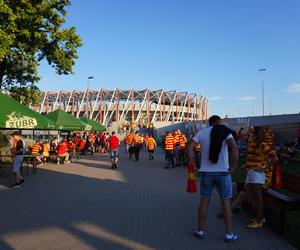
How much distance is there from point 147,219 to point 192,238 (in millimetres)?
1625

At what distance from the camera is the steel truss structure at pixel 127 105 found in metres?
104

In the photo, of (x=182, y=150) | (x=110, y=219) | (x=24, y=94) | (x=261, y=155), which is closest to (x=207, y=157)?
(x=261, y=155)

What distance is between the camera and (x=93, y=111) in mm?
106125

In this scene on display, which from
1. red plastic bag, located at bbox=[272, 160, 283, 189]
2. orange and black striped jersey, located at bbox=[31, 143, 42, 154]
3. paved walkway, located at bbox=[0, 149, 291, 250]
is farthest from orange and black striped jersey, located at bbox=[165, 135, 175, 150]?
red plastic bag, located at bbox=[272, 160, 283, 189]

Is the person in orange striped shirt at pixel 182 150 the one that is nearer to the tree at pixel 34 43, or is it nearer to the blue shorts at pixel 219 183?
the tree at pixel 34 43

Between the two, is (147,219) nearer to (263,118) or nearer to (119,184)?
(119,184)

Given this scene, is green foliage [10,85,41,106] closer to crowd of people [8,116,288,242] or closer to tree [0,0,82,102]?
tree [0,0,82,102]

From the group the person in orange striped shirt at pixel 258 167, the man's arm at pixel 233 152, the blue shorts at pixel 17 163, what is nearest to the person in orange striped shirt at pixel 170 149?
the blue shorts at pixel 17 163

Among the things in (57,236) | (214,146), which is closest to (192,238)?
(214,146)

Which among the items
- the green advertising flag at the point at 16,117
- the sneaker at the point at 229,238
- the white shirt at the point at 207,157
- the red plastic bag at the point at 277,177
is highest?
the green advertising flag at the point at 16,117

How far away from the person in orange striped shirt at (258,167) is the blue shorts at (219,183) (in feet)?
3.10

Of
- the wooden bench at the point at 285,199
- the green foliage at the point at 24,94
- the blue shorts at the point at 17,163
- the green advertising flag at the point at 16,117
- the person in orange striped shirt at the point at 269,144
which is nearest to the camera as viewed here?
the wooden bench at the point at 285,199

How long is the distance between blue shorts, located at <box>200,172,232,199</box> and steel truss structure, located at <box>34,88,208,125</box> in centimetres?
9470

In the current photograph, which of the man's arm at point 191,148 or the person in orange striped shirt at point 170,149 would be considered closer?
the man's arm at point 191,148
